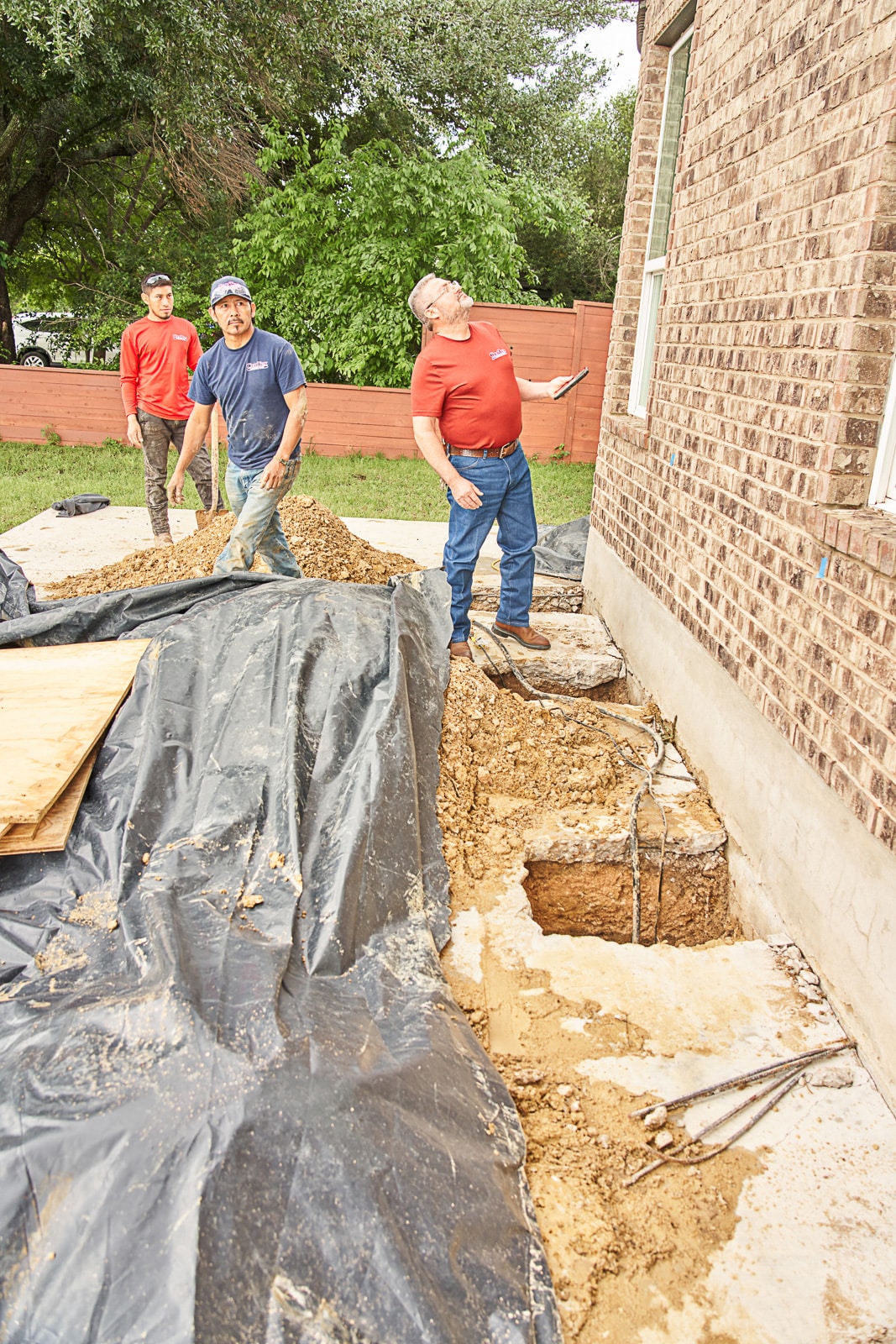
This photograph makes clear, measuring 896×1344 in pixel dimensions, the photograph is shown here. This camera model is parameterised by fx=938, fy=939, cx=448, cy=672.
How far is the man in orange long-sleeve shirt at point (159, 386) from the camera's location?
728 cm

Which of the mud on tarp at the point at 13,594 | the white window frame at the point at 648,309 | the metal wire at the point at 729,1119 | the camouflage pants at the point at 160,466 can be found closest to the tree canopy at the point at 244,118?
the camouflage pants at the point at 160,466

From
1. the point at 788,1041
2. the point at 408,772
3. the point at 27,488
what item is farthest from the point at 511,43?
the point at 788,1041

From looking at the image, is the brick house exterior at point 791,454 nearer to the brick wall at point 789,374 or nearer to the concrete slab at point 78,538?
the brick wall at point 789,374

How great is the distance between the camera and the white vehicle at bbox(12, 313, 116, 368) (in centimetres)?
1599

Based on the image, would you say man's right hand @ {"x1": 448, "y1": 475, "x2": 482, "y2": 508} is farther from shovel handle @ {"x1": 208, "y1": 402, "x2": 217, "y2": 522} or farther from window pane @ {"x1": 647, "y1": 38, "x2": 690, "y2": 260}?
shovel handle @ {"x1": 208, "y1": 402, "x2": 217, "y2": 522}

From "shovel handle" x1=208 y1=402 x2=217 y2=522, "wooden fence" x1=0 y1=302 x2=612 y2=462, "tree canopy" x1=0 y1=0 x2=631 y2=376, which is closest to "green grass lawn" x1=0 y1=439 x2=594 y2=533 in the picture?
"wooden fence" x1=0 y1=302 x2=612 y2=462

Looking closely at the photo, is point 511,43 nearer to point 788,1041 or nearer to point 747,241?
point 747,241

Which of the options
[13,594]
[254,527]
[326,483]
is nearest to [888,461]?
[254,527]

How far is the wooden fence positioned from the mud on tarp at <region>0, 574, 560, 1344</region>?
9.95 m

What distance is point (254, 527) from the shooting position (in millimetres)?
5367

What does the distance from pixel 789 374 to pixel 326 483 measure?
28.0 feet

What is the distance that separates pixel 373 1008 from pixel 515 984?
0.57 meters

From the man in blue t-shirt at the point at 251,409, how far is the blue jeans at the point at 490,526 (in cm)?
99

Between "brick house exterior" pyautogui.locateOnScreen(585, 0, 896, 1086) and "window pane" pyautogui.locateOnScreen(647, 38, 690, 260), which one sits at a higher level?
"window pane" pyautogui.locateOnScreen(647, 38, 690, 260)
